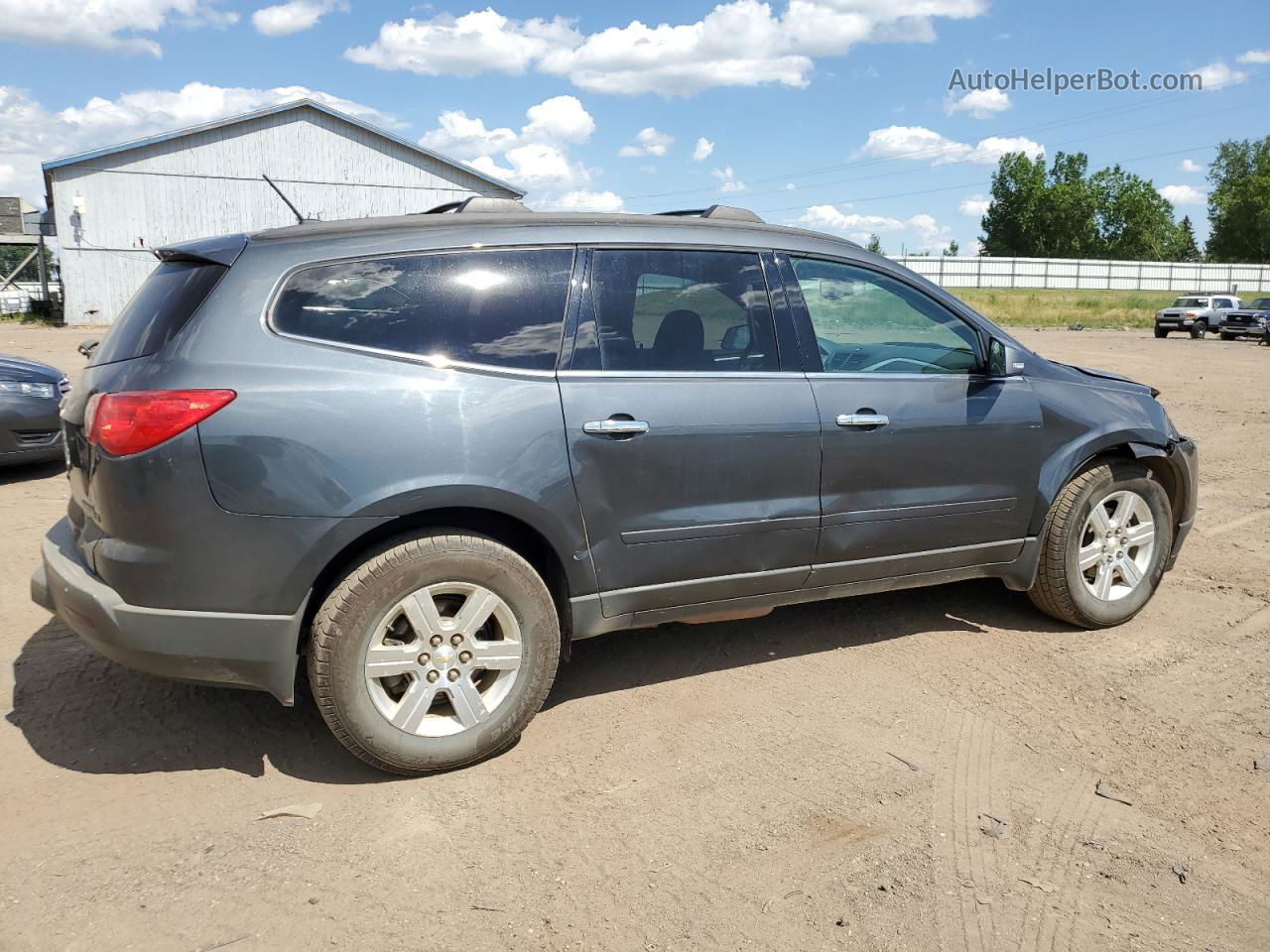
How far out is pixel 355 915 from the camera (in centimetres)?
261

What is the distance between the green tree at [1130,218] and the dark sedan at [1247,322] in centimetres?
6254

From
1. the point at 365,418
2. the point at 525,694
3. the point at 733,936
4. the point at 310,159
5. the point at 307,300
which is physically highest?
the point at 310,159

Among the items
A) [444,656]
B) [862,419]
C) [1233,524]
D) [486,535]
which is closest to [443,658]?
[444,656]

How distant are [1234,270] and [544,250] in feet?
247

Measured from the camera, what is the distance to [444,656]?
328 centimetres

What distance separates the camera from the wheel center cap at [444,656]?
327cm

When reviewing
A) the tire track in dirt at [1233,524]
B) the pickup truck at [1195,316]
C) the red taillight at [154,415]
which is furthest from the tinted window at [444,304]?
the pickup truck at [1195,316]

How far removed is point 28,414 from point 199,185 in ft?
87.3

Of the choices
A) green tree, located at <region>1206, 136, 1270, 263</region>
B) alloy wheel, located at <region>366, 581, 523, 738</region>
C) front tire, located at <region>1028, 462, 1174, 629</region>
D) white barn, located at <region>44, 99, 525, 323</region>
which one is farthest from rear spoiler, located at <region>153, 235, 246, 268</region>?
green tree, located at <region>1206, 136, 1270, 263</region>

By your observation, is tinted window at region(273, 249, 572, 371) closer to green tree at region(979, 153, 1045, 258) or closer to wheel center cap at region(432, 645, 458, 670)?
wheel center cap at region(432, 645, 458, 670)

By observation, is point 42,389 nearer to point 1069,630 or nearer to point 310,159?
point 1069,630

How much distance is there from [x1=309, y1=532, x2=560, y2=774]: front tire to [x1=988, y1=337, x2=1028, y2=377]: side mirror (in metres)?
2.22

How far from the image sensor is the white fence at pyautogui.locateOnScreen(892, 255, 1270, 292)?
6253 cm

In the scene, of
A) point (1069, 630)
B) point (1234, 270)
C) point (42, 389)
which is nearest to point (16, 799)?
point (1069, 630)
